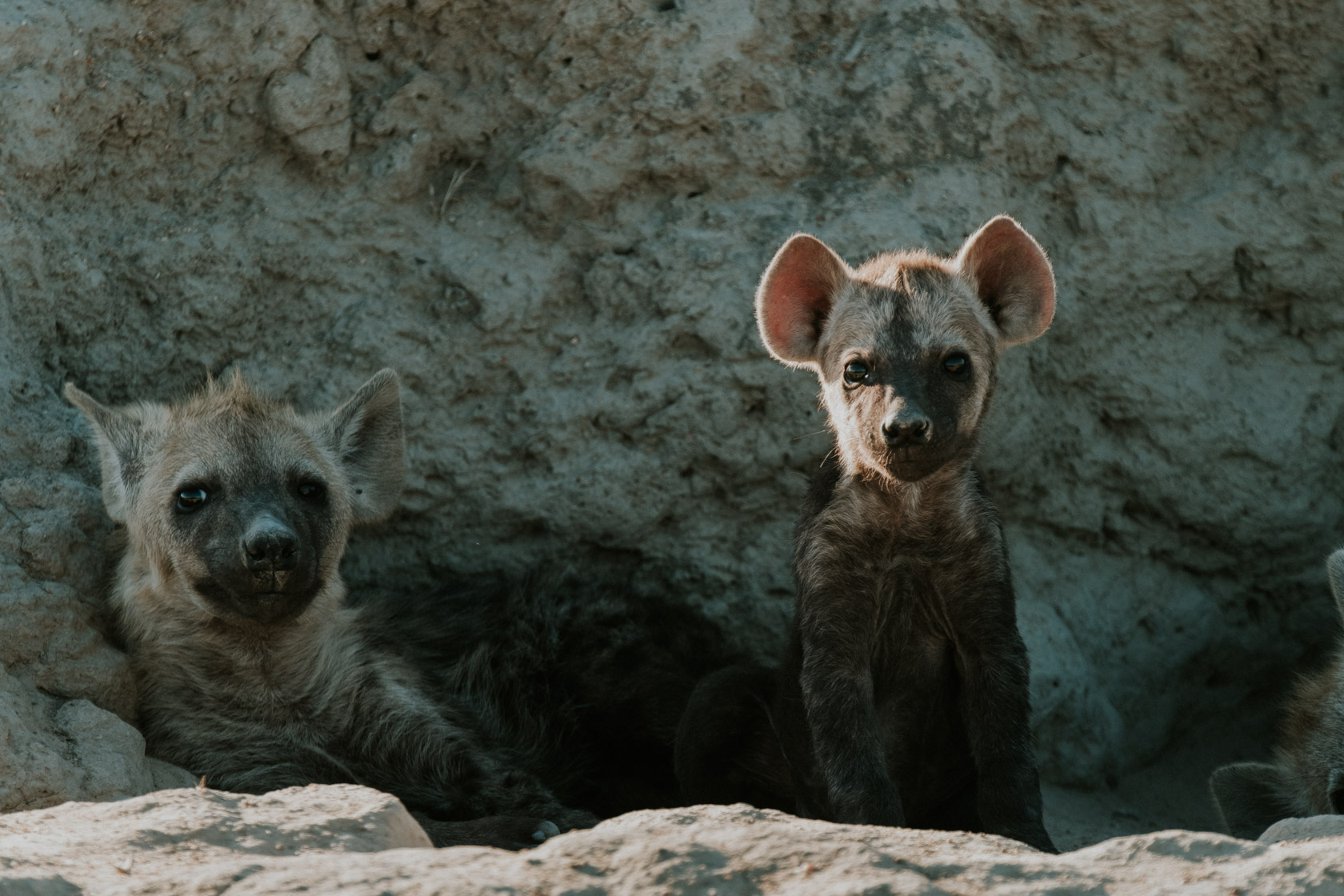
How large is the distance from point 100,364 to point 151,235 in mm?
410

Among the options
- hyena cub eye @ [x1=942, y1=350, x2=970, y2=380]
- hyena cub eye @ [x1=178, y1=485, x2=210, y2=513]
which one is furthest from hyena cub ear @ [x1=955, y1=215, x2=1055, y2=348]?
hyena cub eye @ [x1=178, y1=485, x2=210, y2=513]

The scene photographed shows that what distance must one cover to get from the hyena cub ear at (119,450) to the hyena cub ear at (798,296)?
1701mm

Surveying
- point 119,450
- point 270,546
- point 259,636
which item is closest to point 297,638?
point 259,636

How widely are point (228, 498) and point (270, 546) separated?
0.33 metres

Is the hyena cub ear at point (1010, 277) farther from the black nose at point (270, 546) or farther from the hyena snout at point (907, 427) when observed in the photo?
the black nose at point (270, 546)

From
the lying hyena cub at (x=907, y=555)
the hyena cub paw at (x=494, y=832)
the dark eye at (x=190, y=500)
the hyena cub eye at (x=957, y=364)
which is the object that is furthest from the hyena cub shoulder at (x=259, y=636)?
the hyena cub eye at (x=957, y=364)

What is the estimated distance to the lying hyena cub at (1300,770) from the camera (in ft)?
12.1

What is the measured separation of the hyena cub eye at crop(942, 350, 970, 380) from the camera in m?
3.45

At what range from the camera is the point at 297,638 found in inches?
159

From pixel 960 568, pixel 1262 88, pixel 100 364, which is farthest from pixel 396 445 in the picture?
pixel 1262 88

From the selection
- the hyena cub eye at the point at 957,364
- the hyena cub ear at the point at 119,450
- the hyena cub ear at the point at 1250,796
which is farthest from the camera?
the hyena cub ear at the point at 119,450

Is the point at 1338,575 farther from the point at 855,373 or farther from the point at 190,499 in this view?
the point at 190,499

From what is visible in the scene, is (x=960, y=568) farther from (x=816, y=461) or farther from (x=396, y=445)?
(x=396, y=445)

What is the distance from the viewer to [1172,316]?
4578 millimetres
